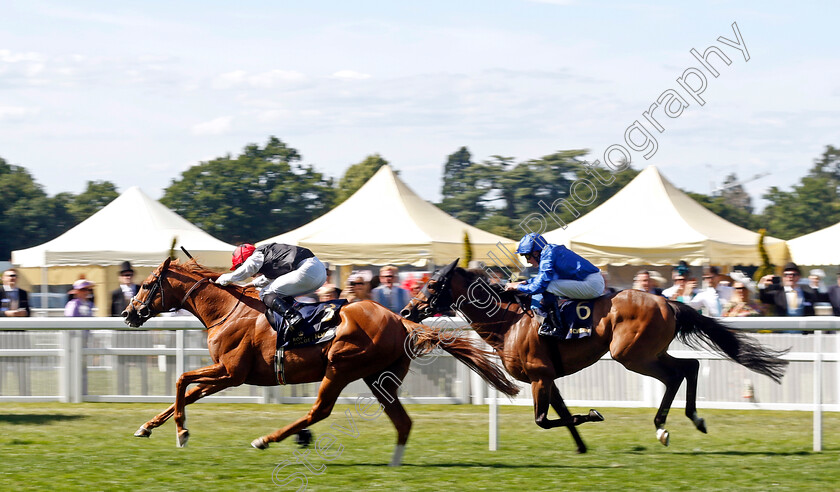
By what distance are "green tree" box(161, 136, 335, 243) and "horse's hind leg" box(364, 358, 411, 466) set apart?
46.6 metres

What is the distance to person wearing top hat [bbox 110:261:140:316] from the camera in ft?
37.3

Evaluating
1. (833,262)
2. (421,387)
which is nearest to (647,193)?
(833,262)

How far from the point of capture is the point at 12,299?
447 inches

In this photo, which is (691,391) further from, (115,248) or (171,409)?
(115,248)

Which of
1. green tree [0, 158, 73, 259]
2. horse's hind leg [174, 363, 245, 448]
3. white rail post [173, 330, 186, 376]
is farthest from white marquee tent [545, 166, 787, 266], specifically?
green tree [0, 158, 73, 259]

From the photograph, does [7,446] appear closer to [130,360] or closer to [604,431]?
[130,360]

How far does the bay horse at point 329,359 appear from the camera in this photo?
7.02 m

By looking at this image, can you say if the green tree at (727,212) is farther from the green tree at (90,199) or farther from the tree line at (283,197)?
the green tree at (90,199)

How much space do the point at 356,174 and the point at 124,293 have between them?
44.3 meters

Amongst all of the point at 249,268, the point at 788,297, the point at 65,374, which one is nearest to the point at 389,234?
the point at 65,374

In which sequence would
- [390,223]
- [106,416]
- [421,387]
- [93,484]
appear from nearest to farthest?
1. [93,484]
2. [106,416]
3. [421,387]
4. [390,223]

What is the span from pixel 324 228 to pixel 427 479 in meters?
10.9

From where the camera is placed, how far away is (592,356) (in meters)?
7.60

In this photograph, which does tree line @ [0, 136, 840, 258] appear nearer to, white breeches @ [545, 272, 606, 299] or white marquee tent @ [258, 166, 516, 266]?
white marquee tent @ [258, 166, 516, 266]
